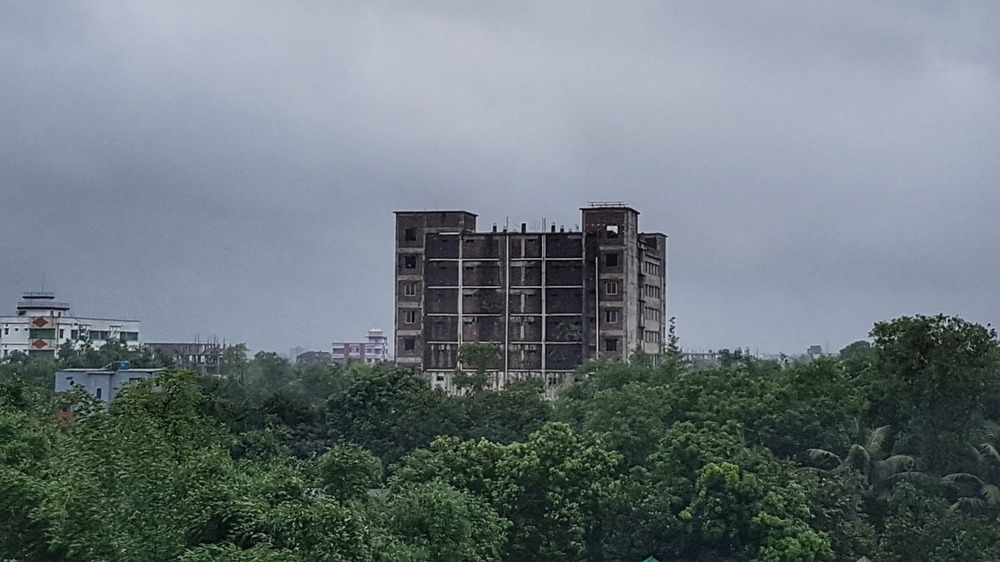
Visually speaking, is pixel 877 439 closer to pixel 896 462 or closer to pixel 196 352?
pixel 896 462

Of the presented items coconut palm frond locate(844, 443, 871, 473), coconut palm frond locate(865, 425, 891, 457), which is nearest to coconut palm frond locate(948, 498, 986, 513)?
coconut palm frond locate(844, 443, 871, 473)

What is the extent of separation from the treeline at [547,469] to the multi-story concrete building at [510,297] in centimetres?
1651

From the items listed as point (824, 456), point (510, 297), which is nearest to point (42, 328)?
point (510, 297)

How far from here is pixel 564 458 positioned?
92.1 ft

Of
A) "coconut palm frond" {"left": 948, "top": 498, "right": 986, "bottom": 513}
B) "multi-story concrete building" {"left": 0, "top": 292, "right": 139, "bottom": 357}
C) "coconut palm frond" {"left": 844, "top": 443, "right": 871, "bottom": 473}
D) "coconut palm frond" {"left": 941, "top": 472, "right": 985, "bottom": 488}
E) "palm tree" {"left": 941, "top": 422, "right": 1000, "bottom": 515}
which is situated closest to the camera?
"coconut palm frond" {"left": 948, "top": 498, "right": 986, "bottom": 513}

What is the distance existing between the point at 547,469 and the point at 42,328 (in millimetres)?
71676

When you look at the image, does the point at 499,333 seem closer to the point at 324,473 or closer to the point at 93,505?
the point at 324,473

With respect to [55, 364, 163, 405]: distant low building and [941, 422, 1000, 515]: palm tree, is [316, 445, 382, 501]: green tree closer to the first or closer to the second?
[941, 422, 1000, 515]: palm tree

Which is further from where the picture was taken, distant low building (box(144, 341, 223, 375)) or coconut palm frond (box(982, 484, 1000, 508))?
distant low building (box(144, 341, 223, 375))

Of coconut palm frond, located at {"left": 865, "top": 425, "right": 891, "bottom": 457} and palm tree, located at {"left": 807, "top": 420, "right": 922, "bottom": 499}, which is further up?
coconut palm frond, located at {"left": 865, "top": 425, "right": 891, "bottom": 457}

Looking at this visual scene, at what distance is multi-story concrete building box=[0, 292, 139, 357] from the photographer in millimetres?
89688

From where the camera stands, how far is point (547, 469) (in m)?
27.9

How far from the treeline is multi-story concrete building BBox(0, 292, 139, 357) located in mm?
51872

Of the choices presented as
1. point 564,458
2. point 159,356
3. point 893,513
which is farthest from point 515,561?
point 159,356
